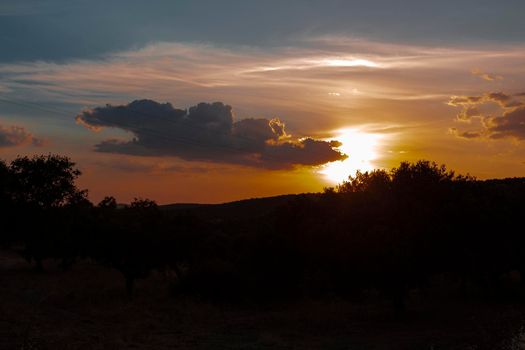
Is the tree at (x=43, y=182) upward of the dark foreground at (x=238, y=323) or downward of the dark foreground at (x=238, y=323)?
upward

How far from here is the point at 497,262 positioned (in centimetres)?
3631

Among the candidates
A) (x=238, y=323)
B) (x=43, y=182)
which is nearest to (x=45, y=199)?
(x=43, y=182)

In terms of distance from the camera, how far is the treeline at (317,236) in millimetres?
32688

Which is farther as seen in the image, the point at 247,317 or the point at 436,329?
the point at 247,317

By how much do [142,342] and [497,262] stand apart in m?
23.3

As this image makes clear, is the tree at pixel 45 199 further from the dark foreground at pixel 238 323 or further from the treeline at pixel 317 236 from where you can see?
the dark foreground at pixel 238 323

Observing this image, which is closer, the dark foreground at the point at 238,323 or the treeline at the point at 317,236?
the dark foreground at the point at 238,323

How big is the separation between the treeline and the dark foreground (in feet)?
6.54

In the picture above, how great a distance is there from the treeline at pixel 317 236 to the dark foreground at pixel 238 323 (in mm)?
1995

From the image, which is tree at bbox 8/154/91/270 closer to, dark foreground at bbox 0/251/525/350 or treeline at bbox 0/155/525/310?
treeline at bbox 0/155/525/310

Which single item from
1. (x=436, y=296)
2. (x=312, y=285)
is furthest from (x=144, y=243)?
(x=436, y=296)

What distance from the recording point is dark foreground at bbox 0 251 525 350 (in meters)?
23.3

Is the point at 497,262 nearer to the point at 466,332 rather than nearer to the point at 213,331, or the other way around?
the point at 466,332

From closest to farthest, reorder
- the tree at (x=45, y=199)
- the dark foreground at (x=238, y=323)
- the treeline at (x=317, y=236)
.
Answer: the dark foreground at (x=238, y=323) < the treeline at (x=317, y=236) < the tree at (x=45, y=199)
